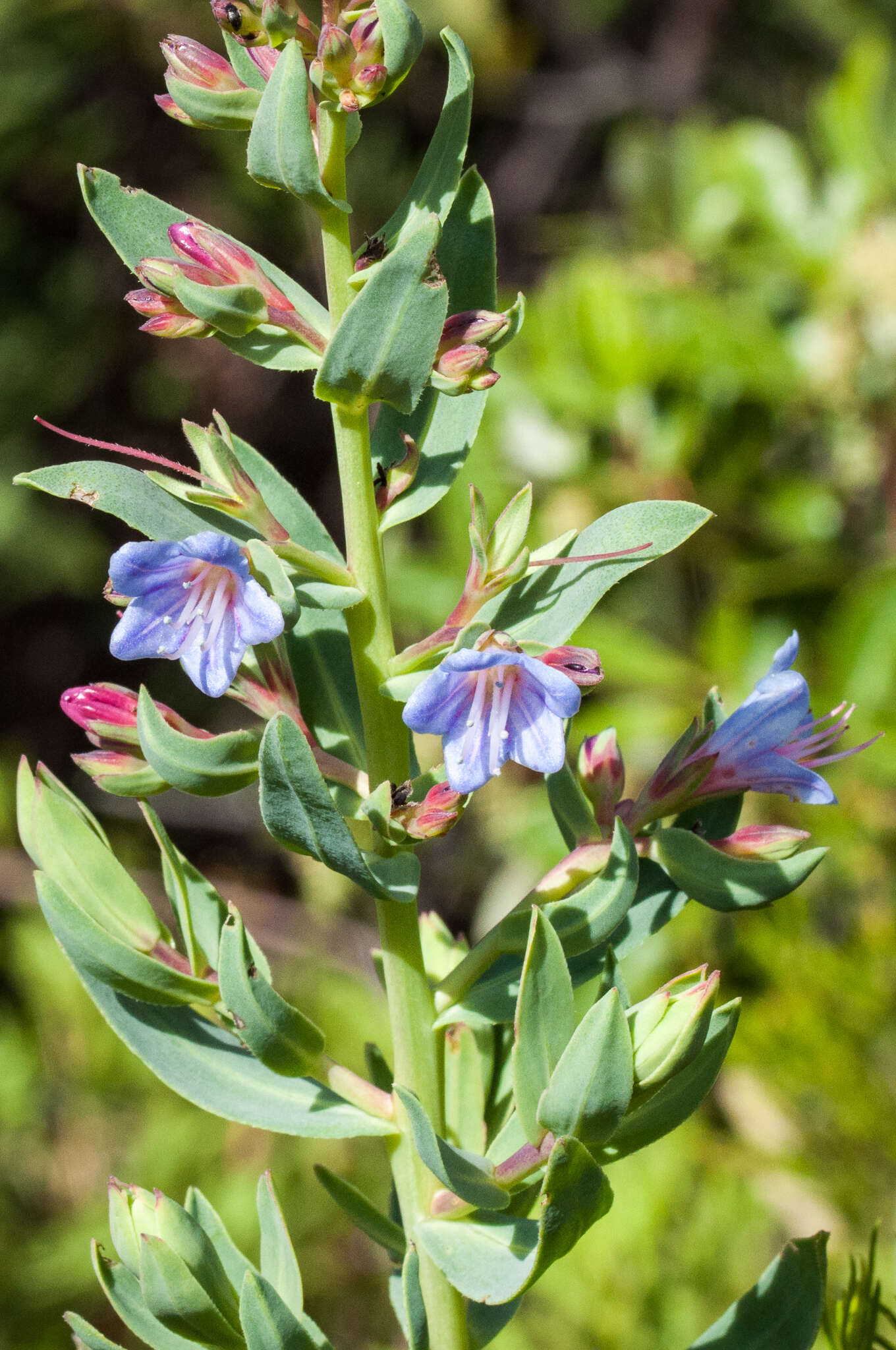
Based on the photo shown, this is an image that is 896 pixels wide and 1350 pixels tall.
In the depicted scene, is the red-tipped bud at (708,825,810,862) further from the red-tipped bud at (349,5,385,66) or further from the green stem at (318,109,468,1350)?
the red-tipped bud at (349,5,385,66)

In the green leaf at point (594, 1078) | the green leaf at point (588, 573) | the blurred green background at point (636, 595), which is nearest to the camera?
the green leaf at point (594, 1078)

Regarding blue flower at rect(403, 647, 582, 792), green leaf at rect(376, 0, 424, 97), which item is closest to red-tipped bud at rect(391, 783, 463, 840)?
blue flower at rect(403, 647, 582, 792)

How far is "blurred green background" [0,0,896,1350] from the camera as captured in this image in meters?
1.79

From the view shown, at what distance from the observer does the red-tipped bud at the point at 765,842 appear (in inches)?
36.3

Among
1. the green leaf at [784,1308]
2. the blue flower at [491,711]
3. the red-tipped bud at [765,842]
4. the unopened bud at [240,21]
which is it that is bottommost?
the green leaf at [784,1308]

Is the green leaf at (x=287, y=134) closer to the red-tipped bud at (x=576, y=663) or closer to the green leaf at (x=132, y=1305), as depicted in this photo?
the red-tipped bud at (x=576, y=663)

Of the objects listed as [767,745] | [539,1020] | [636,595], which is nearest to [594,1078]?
[539,1020]

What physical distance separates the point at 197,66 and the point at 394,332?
257mm

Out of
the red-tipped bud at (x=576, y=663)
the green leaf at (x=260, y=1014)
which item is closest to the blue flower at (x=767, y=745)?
the red-tipped bud at (x=576, y=663)

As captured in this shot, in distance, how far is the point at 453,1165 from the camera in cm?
80

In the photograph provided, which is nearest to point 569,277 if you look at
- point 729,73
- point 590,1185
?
point 590,1185

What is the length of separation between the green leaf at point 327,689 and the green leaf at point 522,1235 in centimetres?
34

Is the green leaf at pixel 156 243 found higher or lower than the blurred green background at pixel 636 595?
higher

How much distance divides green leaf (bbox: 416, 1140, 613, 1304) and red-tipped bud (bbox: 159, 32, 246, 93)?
0.75 meters
